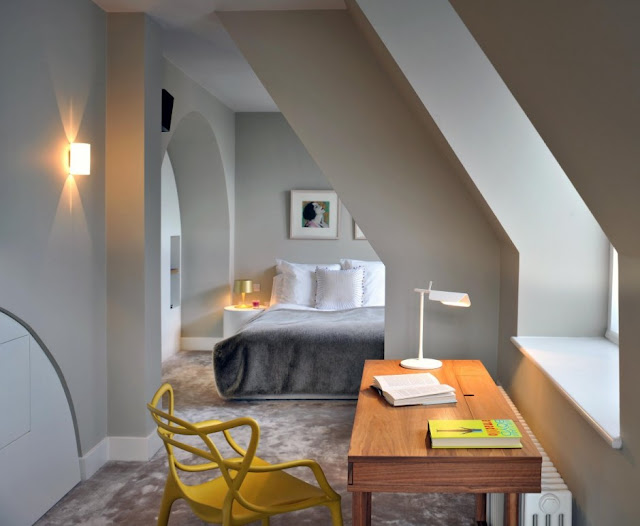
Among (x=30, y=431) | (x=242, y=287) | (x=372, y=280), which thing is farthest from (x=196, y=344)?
(x=30, y=431)

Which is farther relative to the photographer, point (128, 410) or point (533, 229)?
point (128, 410)

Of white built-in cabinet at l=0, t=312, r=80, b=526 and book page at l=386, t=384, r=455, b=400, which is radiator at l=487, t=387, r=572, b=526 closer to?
book page at l=386, t=384, r=455, b=400

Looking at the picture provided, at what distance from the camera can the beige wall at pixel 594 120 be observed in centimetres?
107

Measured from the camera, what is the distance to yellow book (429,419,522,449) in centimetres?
211

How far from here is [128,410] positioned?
3904mm

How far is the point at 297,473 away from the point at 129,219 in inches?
64.5

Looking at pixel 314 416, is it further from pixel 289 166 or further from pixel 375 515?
pixel 289 166

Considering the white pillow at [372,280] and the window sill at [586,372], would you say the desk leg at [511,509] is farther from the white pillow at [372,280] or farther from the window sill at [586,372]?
the white pillow at [372,280]

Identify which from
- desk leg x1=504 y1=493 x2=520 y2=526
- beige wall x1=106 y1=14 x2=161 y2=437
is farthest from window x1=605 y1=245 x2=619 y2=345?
beige wall x1=106 y1=14 x2=161 y2=437

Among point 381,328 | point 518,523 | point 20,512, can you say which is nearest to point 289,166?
point 381,328

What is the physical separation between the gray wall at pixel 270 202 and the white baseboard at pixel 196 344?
0.65 metres

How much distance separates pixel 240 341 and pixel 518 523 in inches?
125

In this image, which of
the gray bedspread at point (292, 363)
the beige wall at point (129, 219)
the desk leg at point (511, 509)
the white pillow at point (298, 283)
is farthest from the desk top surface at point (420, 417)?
the white pillow at point (298, 283)

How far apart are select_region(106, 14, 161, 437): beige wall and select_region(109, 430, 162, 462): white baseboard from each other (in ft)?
0.11
